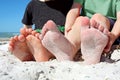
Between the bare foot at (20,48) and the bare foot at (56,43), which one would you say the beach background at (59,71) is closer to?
the bare foot at (56,43)

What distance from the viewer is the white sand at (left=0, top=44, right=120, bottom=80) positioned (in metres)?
1.78

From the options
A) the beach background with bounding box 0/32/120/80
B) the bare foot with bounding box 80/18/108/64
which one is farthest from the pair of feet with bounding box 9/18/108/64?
the beach background with bounding box 0/32/120/80

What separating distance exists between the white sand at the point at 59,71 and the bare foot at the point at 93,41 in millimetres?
90

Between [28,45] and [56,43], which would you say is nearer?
[56,43]

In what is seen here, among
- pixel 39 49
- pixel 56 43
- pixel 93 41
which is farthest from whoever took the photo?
pixel 39 49

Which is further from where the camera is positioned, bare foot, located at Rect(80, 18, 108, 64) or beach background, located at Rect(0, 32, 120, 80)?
bare foot, located at Rect(80, 18, 108, 64)

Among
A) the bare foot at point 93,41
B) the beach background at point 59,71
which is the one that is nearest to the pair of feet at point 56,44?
the bare foot at point 93,41

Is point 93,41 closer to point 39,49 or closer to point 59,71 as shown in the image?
point 59,71

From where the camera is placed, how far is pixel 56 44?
2.19 meters

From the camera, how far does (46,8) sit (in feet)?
9.74

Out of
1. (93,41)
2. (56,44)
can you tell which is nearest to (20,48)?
(56,44)

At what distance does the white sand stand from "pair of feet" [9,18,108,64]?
0.13 m

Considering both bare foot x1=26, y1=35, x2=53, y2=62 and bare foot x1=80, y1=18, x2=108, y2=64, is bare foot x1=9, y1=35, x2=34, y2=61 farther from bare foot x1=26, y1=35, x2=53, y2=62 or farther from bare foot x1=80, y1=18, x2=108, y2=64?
bare foot x1=80, y1=18, x2=108, y2=64

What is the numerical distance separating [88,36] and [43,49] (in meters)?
0.46
